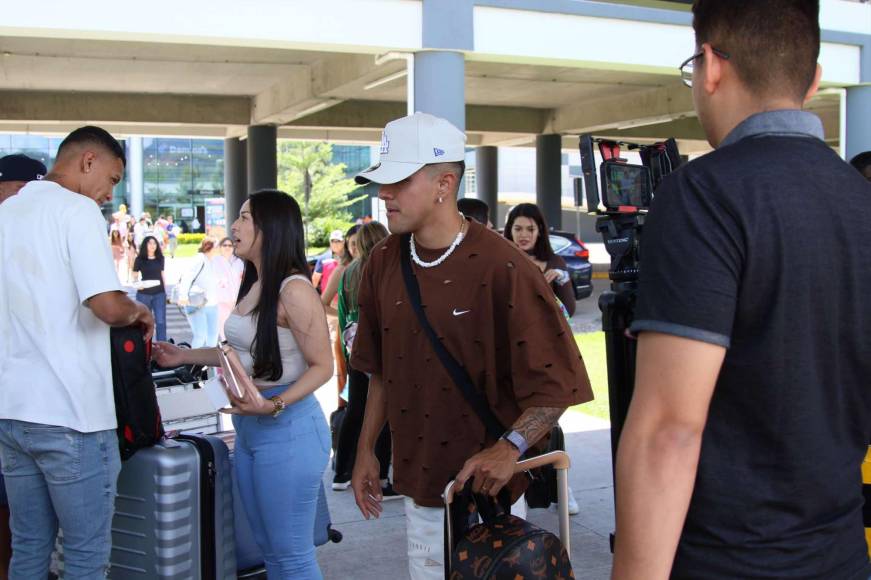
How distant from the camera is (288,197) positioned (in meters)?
4.12

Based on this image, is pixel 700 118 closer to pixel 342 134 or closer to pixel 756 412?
pixel 756 412

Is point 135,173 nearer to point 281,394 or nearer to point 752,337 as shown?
point 281,394

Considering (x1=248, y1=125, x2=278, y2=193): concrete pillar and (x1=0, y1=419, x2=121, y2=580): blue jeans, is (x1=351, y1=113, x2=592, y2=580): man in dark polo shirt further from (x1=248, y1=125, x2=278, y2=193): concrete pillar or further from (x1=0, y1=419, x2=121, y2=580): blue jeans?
(x1=248, y1=125, x2=278, y2=193): concrete pillar

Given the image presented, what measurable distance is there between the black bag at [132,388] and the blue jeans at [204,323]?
7.83m

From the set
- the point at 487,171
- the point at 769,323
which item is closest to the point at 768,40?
the point at 769,323

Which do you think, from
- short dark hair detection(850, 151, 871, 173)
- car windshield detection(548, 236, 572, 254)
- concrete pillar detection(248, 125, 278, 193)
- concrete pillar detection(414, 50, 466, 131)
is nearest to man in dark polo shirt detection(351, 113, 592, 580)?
short dark hair detection(850, 151, 871, 173)

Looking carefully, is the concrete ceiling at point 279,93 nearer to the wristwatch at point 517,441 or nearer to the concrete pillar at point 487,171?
the concrete pillar at point 487,171

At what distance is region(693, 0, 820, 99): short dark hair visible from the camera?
166 centimetres

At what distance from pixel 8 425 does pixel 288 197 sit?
1.47 metres

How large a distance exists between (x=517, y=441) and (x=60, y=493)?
5.65 ft

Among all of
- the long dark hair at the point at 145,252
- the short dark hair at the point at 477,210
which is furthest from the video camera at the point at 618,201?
the long dark hair at the point at 145,252

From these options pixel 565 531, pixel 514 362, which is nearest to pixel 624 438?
pixel 565 531

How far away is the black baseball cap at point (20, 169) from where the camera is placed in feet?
15.3

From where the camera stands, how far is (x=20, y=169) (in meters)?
4.70
